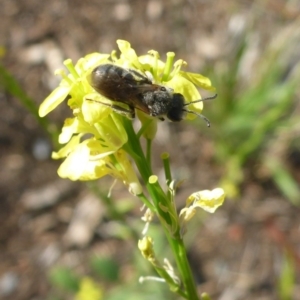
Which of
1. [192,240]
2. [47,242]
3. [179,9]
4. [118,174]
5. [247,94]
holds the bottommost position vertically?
[192,240]

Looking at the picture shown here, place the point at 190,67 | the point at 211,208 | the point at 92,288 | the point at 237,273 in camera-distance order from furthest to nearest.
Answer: the point at 190,67 < the point at 237,273 < the point at 92,288 < the point at 211,208

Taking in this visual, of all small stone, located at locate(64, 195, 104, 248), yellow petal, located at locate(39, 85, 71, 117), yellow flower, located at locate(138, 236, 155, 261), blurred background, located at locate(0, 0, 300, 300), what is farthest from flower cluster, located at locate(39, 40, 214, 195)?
small stone, located at locate(64, 195, 104, 248)

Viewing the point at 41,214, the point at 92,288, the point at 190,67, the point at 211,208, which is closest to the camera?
the point at 211,208

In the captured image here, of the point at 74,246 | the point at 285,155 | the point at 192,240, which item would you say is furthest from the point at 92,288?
the point at 285,155

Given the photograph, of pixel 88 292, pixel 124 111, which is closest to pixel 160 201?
pixel 124 111

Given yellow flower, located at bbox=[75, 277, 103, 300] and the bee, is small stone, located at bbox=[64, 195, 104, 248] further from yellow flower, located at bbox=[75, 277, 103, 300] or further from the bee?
the bee

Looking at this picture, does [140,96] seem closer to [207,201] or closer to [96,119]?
[96,119]

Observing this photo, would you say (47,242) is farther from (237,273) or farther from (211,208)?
(211,208)
